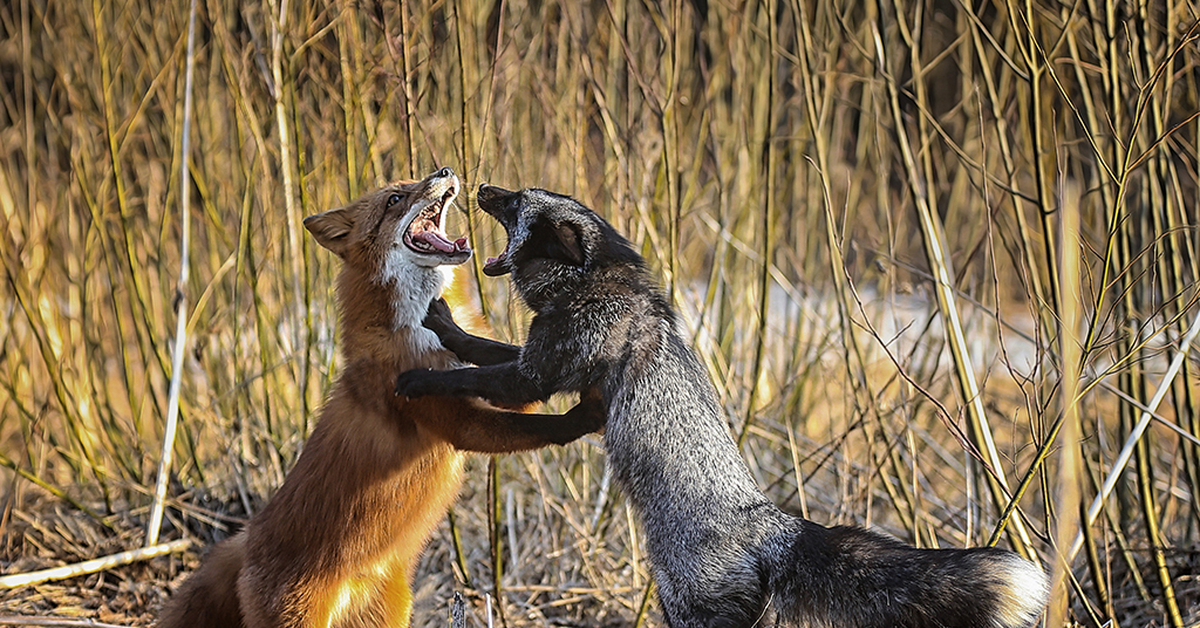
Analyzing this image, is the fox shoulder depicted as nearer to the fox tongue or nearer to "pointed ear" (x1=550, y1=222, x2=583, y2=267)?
the fox tongue

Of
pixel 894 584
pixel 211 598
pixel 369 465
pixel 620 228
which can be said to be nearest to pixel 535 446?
pixel 369 465

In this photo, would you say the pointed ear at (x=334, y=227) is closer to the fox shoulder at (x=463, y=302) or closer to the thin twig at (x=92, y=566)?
the fox shoulder at (x=463, y=302)

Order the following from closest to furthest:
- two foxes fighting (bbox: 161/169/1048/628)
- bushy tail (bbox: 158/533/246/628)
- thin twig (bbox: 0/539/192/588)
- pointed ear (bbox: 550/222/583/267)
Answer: two foxes fighting (bbox: 161/169/1048/628), pointed ear (bbox: 550/222/583/267), bushy tail (bbox: 158/533/246/628), thin twig (bbox: 0/539/192/588)

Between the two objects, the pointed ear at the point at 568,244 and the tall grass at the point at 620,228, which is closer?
the pointed ear at the point at 568,244

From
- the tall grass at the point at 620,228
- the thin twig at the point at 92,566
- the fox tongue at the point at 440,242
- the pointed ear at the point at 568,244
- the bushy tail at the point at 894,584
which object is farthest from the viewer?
the thin twig at the point at 92,566

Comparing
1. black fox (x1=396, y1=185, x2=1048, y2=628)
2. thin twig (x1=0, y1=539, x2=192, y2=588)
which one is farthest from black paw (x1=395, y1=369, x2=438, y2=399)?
thin twig (x1=0, y1=539, x2=192, y2=588)

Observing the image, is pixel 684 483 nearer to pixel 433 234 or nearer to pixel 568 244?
pixel 568 244

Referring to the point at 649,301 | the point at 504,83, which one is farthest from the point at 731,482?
the point at 504,83

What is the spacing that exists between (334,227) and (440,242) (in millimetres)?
414

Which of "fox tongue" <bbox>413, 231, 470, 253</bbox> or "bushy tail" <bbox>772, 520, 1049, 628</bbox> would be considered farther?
"fox tongue" <bbox>413, 231, 470, 253</bbox>

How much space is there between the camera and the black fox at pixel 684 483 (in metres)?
2.13

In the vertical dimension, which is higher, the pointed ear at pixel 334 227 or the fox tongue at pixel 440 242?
the pointed ear at pixel 334 227

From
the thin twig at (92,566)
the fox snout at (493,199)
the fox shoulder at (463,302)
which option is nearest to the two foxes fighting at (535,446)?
the fox snout at (493,199)

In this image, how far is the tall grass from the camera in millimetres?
3326
